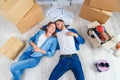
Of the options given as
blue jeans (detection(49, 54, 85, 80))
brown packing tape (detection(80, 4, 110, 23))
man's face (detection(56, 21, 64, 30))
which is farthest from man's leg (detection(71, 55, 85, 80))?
brown packing tape (detection(80, 4, 110, 23))

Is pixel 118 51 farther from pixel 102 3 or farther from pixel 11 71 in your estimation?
pixel 11 71

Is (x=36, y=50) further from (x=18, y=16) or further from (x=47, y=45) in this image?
(x=18, y=16)

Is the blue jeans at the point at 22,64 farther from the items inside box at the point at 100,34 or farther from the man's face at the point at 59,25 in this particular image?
the items inside box at the point at 100,34

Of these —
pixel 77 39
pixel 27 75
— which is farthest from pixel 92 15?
pixel 27 75

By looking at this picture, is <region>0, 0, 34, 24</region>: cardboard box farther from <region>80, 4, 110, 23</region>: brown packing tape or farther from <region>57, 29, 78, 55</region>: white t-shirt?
<region>80, 4, 110, 23</region>: brown packing tape

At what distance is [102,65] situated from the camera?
5.46 ft

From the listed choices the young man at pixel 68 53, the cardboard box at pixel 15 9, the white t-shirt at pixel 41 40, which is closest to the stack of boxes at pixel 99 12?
the young man at pixel 68 53

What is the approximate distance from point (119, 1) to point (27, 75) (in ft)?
3.54

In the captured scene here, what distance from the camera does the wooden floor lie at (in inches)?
64.8

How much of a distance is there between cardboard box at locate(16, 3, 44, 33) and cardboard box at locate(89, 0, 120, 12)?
1.74 feet

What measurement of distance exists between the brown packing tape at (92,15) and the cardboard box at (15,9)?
1.75ft

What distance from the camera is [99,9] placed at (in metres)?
1.78

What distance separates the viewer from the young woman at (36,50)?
1.61 m

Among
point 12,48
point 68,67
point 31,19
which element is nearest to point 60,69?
point 68,67
